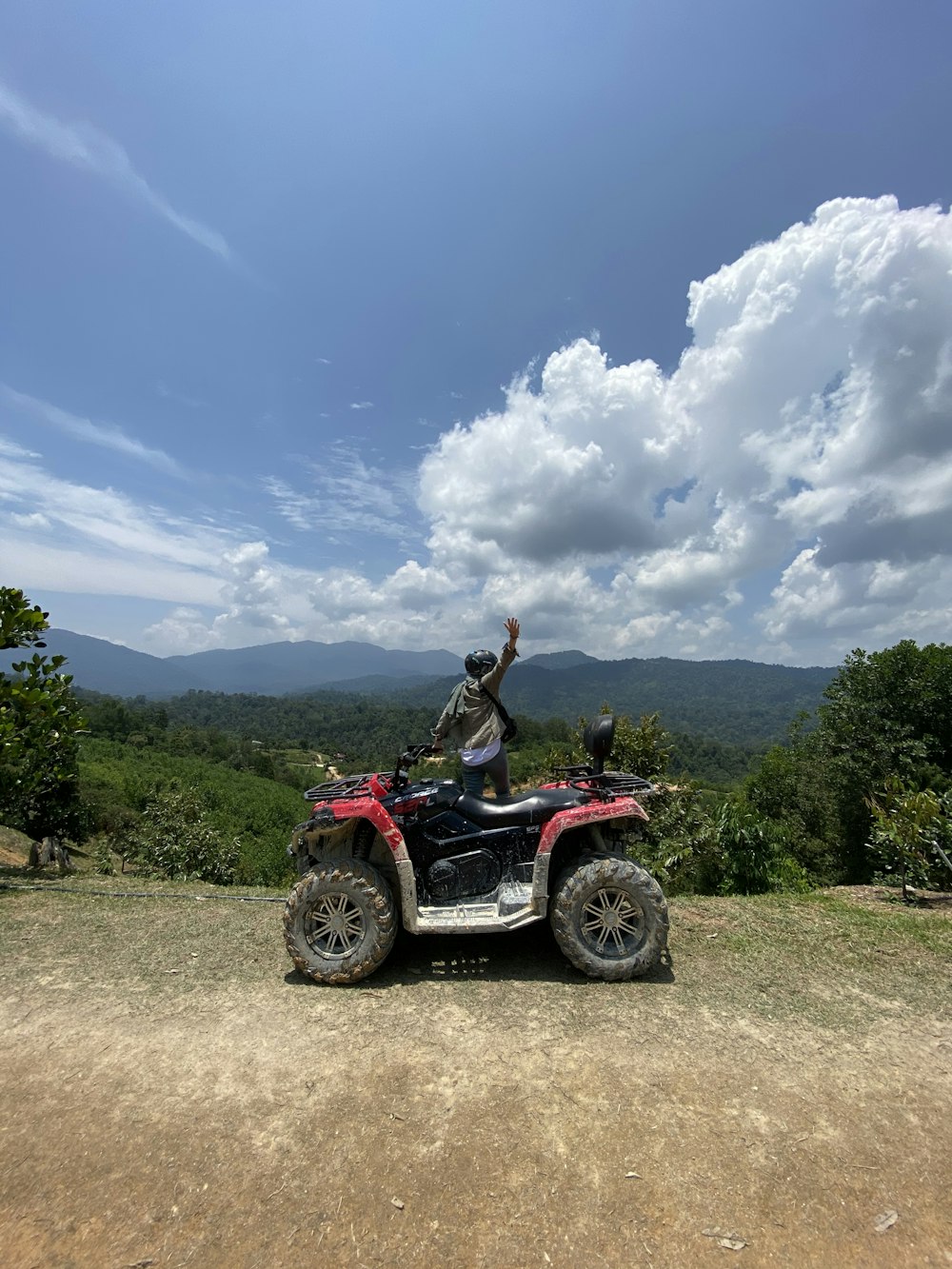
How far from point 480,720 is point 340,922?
206 cm

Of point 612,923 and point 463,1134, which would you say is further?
point 612,923

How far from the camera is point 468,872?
4363 millimetres

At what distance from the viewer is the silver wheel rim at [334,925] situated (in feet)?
13.6

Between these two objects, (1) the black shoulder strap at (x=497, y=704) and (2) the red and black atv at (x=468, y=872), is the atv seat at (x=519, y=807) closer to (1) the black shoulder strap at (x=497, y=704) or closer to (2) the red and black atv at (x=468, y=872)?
(2) the red and black atv at (x=468, y=872)

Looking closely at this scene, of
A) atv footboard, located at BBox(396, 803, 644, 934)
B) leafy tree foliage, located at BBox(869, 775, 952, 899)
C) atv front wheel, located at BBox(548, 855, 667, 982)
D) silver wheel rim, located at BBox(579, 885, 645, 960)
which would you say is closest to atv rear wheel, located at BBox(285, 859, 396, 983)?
atv footboard, located at BBox(396, 803, 644, 934)

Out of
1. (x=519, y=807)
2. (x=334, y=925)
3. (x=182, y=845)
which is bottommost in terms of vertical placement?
(x=182, y=845)

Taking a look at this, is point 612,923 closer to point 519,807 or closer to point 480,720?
point 519,807

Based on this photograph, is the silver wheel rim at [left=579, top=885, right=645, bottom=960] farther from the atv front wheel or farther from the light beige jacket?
the light beige jacket

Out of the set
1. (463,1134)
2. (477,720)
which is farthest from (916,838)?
(463,1134)

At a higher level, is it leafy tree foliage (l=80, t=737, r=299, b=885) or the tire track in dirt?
the tire track in dirt

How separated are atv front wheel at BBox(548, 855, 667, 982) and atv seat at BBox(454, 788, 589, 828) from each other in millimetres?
456

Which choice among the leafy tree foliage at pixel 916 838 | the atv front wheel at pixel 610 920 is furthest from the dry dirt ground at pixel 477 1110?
the leafy tree foliage at pixel 916 838

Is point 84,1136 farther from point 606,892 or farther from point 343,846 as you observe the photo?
point 606,892

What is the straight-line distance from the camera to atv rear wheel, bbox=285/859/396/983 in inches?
160
